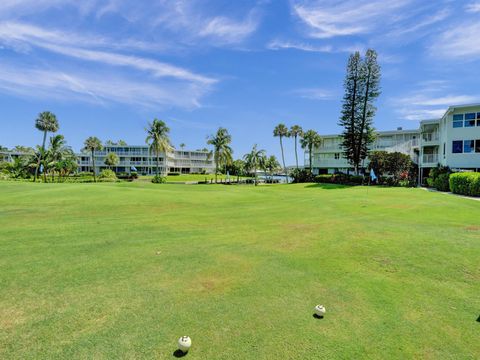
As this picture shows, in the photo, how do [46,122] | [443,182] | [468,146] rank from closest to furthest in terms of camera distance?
[443,182] < [468,146] < [46,122]

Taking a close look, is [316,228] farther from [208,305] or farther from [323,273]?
[208,305]

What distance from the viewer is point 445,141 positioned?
32.6m

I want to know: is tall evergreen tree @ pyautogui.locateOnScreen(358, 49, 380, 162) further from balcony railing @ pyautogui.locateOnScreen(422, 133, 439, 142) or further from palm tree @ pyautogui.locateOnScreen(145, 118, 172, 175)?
palm tree @ pyautogui.locateOnScreen(145, 118, 172, 175)

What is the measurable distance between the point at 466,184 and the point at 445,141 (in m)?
12.7

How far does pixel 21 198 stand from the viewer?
17875 millimetres

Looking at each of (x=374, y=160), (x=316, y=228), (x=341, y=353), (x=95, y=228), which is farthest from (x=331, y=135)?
(x=341, y=353)

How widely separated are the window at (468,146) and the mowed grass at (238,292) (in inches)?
1041

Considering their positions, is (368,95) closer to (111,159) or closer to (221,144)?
(221,144)

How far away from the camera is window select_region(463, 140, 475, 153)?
3022cm

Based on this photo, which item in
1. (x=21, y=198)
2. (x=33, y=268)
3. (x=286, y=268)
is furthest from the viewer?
(x=21, y=198)

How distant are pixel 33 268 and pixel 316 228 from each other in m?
8.75

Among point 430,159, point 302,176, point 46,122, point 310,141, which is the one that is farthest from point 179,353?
point 46,122

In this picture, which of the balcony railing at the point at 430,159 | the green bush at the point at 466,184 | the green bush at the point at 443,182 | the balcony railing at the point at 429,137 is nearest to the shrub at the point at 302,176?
the balcony railing at the point at 430,159

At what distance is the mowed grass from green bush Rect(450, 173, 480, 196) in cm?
1499
